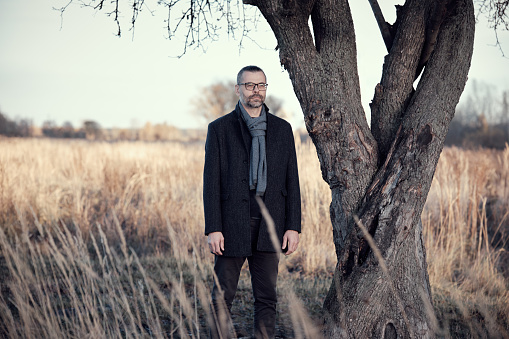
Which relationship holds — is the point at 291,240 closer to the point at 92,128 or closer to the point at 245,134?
the point at 245,134

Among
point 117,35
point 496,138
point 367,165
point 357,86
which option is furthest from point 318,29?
point 496,138

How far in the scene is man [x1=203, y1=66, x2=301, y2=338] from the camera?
2.72 m

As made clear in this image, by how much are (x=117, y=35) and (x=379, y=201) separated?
2.17 metres

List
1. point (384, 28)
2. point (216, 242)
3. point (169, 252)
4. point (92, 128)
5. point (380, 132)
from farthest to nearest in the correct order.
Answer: point (92, 128), point (169, 252), point (384, 28), point (380, 132), point (216, 242)

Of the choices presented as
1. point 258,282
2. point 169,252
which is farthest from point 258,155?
point 169,252

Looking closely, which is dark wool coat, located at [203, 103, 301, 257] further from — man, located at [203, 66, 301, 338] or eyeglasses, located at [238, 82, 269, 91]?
eyeglasses, located at [238, 82, 269, 91]

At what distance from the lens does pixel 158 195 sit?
24.0 feet

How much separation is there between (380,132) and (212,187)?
1.14 metres

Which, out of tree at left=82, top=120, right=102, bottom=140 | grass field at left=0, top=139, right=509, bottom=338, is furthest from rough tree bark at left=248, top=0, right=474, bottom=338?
tree at left=82, top=120, right=102, bottom=140

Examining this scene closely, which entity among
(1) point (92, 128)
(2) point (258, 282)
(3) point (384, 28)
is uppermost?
(1) point (92, 128)

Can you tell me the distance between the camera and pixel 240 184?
9.00 ft

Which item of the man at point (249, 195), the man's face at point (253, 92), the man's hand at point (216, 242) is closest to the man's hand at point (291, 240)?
the man at point (249, 195)

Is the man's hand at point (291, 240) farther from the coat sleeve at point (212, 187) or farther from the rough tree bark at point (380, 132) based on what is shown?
the coat sleeve at point (212, 187)

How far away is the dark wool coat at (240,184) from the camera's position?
8.91 ft
